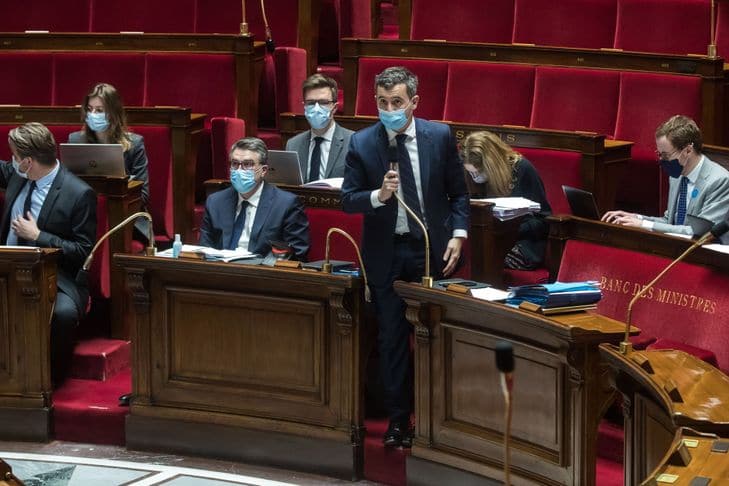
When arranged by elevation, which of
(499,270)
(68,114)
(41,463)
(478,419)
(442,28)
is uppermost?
(442,28)

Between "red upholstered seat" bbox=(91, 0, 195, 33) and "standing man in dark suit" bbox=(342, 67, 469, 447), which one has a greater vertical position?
"red upholstered seat" bbox=(91, 0, 195, 33)

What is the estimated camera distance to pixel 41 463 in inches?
78.4

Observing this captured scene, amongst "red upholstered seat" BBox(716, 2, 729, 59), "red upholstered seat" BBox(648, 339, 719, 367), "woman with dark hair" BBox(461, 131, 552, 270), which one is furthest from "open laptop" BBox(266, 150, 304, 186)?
"red upholstered seat" BBox(716, 2, 729, 59)

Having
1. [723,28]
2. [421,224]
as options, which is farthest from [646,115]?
[421,224]

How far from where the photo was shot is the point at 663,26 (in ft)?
8.87

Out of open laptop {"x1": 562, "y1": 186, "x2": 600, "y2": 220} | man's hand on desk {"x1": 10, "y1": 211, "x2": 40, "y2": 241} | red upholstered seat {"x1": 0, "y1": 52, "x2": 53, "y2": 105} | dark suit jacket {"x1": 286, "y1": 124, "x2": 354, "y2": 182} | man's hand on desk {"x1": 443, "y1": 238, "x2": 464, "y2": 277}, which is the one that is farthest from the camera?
red upholstered seat {"x1": 0, "y1": 52, "x2": 53, "y2": 105}

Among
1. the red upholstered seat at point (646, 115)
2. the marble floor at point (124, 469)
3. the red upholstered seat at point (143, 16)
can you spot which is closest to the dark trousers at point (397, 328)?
the marble floor at point (124, 469)

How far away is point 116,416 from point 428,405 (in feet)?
1.76

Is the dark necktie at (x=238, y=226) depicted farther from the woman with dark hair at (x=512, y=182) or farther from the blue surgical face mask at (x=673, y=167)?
the blue surgical face mask at (x=673, y=167)

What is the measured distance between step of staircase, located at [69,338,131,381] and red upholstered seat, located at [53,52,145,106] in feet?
2.46

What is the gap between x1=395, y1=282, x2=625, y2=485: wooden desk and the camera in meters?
1.59

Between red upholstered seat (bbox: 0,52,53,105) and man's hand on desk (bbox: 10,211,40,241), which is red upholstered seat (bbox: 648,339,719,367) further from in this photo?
red upholstered seat (bbox: 0,52,53,105)

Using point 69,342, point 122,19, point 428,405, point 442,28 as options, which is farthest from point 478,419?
point 122,19

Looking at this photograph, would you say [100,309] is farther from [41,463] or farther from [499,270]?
[499,270]
